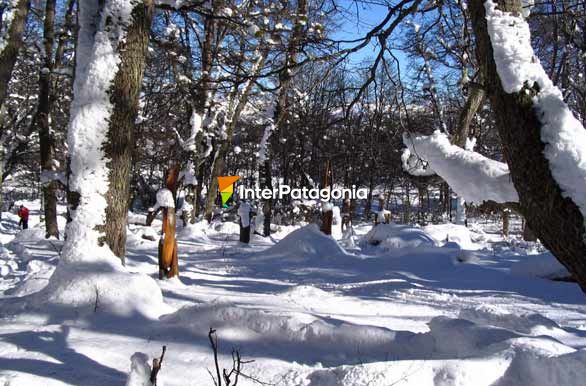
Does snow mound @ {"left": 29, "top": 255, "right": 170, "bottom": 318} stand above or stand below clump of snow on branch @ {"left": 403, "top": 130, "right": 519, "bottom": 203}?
below

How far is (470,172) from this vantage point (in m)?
2.75

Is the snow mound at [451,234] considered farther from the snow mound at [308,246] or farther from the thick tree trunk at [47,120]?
the thick tree trunk at [47,120]

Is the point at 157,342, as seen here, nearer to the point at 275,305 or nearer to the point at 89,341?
the point at 89,341

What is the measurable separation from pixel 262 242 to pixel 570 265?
11.0 m

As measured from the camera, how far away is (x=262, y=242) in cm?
1295

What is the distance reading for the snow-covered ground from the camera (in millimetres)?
2481

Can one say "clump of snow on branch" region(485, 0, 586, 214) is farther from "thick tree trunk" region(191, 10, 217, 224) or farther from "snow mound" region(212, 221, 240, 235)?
"snow mound" region(212, 221, 240, 235)

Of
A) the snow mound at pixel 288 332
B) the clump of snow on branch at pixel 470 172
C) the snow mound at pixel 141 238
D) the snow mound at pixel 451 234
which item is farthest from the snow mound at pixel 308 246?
the clump of snow on branch at pixel 470 172

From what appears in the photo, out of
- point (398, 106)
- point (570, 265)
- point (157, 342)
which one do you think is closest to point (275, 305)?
point (157, 342)

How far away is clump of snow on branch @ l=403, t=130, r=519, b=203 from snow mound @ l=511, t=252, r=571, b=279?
17.4 ft

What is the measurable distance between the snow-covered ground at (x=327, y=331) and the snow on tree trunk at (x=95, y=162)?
24cm

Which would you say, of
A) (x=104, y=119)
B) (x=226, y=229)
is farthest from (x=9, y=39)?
(x=226, y=229)

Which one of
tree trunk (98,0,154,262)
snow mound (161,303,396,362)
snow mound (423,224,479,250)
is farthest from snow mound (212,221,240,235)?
snow mound (161,303,396,362)

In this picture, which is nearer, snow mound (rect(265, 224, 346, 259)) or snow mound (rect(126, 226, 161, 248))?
snow mound (rect(265, 224, 346, 259))
